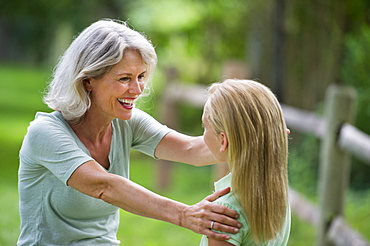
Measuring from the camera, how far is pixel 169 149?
304cm

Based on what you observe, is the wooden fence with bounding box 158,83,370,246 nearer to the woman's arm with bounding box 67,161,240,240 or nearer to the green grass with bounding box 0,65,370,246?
the green grass with bounding box 0,65,370,246

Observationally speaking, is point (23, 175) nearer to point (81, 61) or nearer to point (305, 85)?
point (81, 61)

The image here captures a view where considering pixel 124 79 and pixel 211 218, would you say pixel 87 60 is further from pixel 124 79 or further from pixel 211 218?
pixel 211 218

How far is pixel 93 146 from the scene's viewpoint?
2.89 m

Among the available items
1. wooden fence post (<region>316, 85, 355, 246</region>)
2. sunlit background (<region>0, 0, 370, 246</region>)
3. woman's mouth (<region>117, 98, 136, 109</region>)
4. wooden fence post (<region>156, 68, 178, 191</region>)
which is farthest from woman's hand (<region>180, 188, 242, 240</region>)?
wooden fence post (<region>156, 68, 178, 191</region>)

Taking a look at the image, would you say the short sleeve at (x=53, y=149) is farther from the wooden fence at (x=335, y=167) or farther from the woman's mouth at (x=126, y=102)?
the wooden fence at (x=335, y=167)

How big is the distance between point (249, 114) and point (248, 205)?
33cm

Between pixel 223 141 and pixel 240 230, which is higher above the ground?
pixel 223 141

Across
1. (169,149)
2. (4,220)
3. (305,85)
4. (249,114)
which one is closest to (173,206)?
(249,114)

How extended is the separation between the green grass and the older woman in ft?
3.64

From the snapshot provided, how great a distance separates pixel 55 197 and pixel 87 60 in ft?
2.10

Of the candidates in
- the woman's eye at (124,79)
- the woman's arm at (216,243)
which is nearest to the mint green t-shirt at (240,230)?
the woman's arm at (216,243)

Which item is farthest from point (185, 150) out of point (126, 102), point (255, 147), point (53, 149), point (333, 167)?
point (333, 167)

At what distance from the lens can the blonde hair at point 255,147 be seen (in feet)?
7.34
